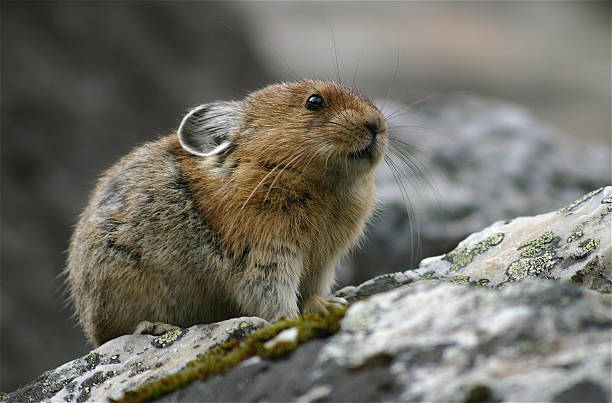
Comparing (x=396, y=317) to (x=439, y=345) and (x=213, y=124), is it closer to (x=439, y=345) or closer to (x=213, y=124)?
(x=439, y=345)

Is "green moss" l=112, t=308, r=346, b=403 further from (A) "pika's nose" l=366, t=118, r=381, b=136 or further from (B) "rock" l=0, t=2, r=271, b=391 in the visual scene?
(B) "rock" l=0, t=2, r=271, b=391

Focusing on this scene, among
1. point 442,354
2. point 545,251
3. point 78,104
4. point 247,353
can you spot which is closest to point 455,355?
point 442,354

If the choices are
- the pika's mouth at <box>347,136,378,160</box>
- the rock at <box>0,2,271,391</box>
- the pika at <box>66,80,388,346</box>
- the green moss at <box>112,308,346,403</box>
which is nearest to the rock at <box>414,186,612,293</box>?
the pika at <box>66,80,388,346</box>

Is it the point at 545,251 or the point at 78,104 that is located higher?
the point at 78,104

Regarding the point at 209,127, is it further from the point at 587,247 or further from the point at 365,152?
the point at 587,247

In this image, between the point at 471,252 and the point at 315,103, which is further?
the point at 315,103

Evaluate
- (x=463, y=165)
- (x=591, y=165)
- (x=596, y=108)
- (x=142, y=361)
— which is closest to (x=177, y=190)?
(x=142, y=361)
